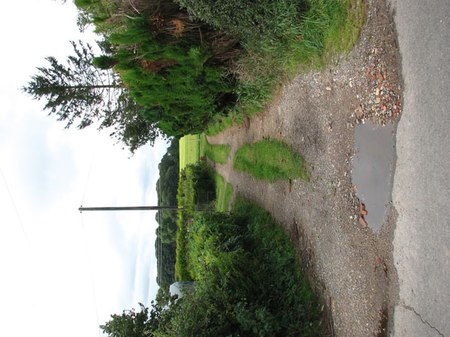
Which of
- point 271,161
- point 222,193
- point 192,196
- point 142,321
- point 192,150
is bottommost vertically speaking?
point 142,321

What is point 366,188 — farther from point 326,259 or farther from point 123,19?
point 123,19

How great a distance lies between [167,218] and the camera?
38.0m

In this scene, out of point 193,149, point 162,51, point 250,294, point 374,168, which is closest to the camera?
point 374,168

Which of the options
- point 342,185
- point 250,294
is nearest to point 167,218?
point 250,294

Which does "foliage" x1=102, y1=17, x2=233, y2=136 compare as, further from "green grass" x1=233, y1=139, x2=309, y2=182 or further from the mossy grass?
the mossy grass

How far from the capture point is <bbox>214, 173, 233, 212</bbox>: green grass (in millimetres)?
16859

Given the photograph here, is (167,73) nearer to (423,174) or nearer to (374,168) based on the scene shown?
(374,168)

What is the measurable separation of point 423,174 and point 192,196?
1615 centimetres

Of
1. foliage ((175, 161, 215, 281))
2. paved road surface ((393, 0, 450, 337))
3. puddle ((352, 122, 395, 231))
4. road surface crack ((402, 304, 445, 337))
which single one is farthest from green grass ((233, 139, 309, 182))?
foliage ((175, 161, 215, 281))

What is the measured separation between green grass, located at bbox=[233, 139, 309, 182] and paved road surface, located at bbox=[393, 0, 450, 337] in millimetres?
3484

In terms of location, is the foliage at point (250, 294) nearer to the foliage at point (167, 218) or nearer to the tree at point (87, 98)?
the tree at point (87, 98)

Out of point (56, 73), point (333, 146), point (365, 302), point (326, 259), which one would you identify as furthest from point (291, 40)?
point (56, 73)

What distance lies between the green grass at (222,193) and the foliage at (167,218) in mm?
17449

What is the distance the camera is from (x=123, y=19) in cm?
966
